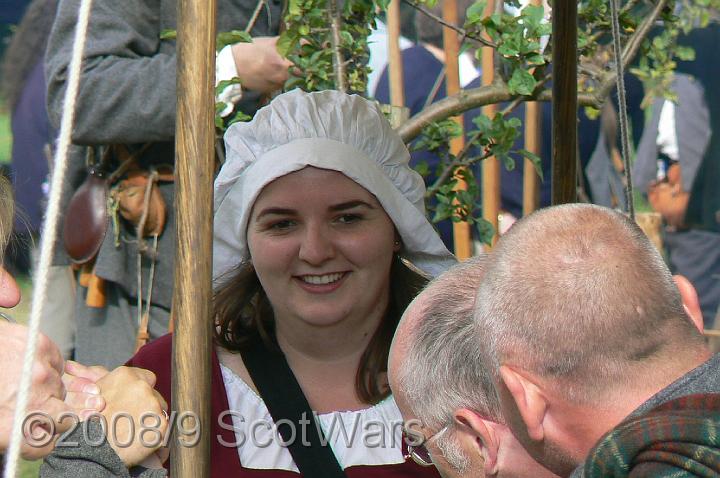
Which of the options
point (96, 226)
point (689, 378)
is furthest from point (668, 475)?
point (96, 226)

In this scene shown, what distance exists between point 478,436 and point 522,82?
125 centimetres

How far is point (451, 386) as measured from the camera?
4.91 feet

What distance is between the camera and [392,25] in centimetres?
329

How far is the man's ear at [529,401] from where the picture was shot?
120cm

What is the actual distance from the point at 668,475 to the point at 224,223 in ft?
4.62

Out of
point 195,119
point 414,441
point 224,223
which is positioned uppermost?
point 195,119

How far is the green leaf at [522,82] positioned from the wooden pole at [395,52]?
0.83 metres

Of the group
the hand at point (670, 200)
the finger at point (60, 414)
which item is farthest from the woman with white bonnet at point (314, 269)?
the hand at point (670, 200)

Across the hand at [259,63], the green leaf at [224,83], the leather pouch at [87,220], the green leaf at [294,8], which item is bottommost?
the leather pouch at [87,220]

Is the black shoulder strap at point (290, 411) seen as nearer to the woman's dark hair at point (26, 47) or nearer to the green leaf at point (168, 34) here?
the green leaf at point (168, 34)

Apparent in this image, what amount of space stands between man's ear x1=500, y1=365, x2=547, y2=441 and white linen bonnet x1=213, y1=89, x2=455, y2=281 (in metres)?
1.01

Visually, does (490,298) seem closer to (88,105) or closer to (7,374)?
A: (7,374)

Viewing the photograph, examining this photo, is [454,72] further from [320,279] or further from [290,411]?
[290,411]

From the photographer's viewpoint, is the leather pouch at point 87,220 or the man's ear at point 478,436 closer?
the man's ear at point 478,436
